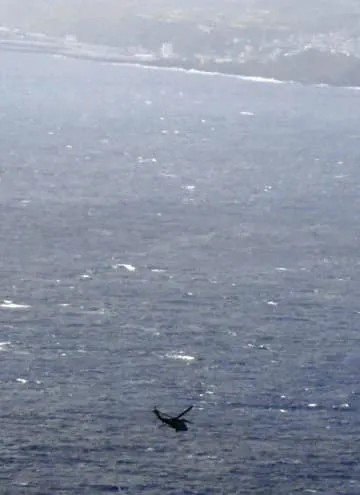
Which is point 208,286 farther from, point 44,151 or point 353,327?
point 44,151

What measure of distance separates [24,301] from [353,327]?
1610cm

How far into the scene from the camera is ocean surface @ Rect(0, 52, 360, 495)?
53.8 metres

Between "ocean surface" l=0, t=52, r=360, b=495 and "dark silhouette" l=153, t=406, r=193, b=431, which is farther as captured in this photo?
"ocean surface" l=0, t=52, r=360, b=495

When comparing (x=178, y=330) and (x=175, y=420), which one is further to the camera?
(x=178, y=330)

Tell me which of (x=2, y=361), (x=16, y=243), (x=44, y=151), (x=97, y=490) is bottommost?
(x=97, y=490)

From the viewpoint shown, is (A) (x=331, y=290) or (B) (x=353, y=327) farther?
(A) (x=331, y=290)

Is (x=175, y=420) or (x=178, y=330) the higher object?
(x=178, y=330)

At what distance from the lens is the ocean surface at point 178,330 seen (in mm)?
53812

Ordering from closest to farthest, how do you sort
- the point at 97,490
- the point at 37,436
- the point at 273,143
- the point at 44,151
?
the point at 97,490
the point at 37,436
the point at 44,151
the point at 273,143

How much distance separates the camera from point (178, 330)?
229 feet

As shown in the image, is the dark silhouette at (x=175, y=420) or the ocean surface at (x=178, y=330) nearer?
the dark silhouette at (x=175, y=420)

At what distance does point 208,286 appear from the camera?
80.1 metres

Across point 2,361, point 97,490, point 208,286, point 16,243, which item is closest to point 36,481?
point 97,490

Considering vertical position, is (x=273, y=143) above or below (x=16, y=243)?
above
